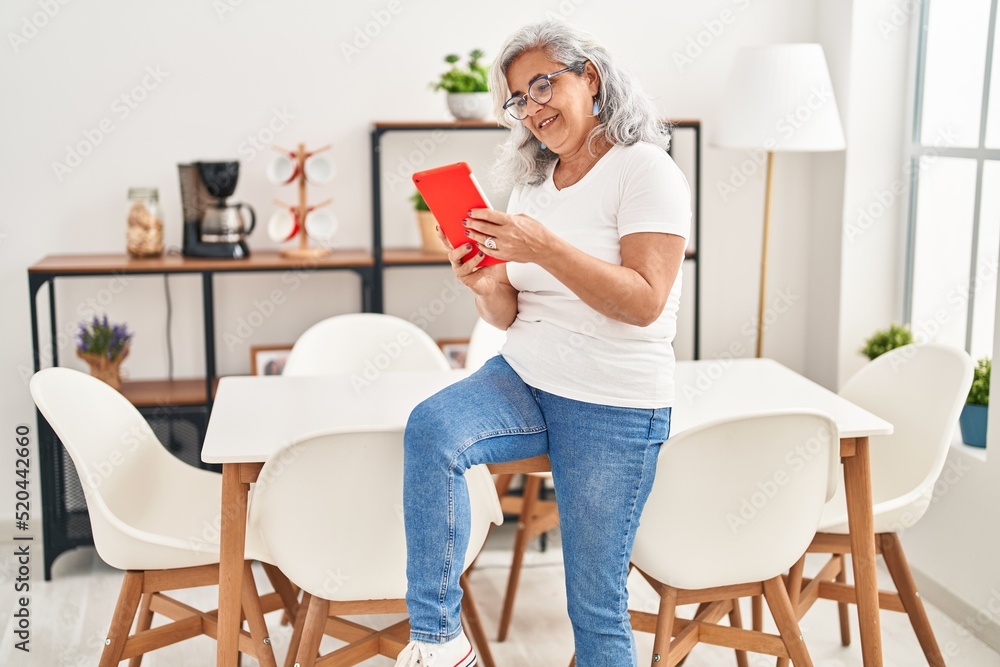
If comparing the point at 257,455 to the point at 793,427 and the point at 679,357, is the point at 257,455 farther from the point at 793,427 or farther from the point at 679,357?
the point at 679,357

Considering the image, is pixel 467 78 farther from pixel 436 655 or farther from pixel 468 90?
pixel 436 655

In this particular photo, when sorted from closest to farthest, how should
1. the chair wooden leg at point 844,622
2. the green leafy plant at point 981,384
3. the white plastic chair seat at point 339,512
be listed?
1. the white plastic chair seat at point 339,512
2. the chair wooden leg at point 844,622
3. the green leafy plant at point 981,384

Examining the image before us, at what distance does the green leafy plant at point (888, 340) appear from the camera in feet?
10.7

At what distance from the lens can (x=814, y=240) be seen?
378cm

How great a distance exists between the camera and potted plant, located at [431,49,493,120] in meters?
3.31

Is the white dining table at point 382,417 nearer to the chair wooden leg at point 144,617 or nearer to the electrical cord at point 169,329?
the chair wooden leg at point 144,617

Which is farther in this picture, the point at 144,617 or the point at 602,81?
the point at 144,617

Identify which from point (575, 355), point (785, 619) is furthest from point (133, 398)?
point (785, 619)

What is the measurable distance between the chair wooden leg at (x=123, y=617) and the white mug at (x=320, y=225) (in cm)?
137

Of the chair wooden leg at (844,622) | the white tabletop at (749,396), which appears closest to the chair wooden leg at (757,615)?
the chair wooden leg at (844,622)

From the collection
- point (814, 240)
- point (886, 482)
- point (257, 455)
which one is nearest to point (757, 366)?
point (886, 482)

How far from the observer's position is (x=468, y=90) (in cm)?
333

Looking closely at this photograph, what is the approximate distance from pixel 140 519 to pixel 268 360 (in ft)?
3.70

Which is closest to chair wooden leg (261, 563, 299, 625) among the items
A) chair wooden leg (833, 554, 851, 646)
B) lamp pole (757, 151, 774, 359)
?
chair wooden leg (833, 554, 851, 646)
